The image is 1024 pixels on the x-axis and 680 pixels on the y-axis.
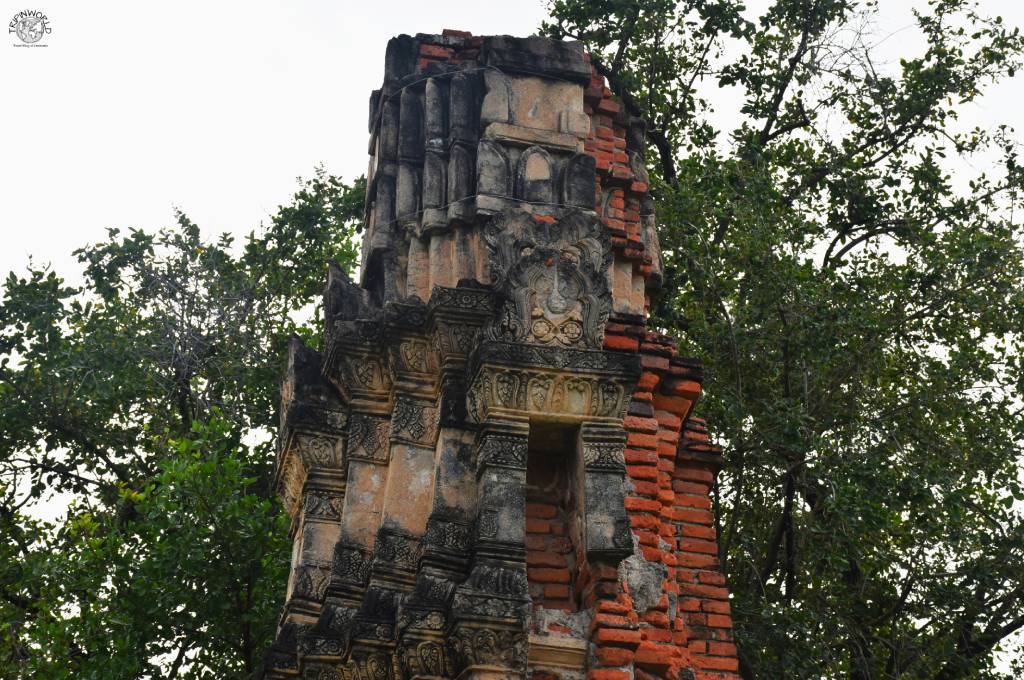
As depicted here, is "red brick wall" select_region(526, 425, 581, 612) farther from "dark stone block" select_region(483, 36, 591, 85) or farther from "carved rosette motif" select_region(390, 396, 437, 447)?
"dark stone block" select_region(483, 36, 591, 85)

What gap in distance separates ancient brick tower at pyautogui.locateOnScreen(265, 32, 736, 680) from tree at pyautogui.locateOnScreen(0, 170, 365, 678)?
4.17m

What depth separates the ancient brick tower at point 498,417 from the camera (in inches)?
234

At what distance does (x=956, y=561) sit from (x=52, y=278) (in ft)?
35.0

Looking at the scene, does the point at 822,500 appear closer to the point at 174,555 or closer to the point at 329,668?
the point at 174,555

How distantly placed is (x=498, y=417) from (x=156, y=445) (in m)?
9.54

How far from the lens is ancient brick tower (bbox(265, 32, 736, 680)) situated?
234 inches

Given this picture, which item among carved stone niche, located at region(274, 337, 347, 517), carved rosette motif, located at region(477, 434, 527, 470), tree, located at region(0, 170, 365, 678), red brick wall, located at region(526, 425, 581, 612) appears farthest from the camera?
tree, located at region(0, 170, 365, 678)

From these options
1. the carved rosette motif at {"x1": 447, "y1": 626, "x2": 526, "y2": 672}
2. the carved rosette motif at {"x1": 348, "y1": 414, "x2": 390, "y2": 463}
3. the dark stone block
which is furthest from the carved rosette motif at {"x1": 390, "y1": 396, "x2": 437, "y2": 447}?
the dark stone block

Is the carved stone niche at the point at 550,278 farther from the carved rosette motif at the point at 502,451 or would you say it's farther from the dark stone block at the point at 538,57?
the dark stone block at the point at 538,57

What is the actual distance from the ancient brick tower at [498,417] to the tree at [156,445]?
4169 millimetres

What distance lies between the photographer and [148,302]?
1595 cm

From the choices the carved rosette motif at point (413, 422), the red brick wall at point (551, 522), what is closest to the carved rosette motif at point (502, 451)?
the red brick wall at point (551, 522)

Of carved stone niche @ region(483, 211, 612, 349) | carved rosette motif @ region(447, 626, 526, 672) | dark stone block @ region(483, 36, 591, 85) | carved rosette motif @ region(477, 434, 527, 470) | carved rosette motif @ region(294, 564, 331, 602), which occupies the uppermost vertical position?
dark stone block @ region(483, 36, 591, 85)

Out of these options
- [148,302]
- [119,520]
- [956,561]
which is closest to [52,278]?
[148,302]
